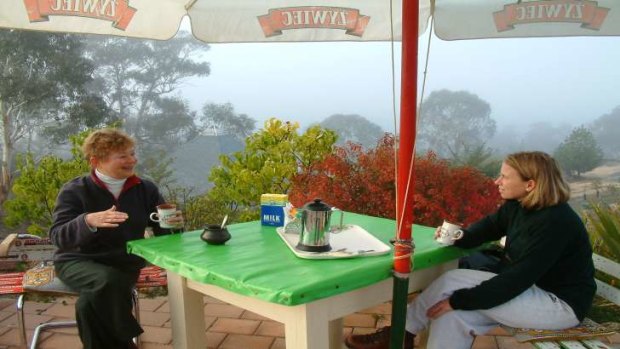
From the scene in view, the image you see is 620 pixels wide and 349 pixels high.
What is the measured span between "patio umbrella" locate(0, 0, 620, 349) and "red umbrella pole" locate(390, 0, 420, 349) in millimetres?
570

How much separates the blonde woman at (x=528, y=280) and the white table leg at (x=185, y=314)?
938 millimetres

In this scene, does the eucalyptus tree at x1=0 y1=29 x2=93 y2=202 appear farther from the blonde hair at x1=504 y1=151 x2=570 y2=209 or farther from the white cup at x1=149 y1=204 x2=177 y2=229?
the blonde hair at x1=504 y1=151 x2=570 y2=209

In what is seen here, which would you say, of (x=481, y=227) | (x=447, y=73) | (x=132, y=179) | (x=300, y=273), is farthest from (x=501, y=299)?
(x=447, y=73)

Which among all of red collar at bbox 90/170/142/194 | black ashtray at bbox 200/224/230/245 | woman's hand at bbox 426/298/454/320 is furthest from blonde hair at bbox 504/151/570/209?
red collar at bbox 90/170/142/194

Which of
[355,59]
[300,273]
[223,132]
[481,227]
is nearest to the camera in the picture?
[300,273]

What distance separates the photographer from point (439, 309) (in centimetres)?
202

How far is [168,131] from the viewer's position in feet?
26.5

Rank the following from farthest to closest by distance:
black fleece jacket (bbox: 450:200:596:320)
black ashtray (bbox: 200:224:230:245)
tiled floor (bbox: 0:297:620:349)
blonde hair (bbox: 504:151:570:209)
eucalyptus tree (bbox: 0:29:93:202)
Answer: eucalyptus tree (bbox: 0:29:93:202) → tiled floor (bbox: 0:297:620:349) → black ashtray (bbox: 200:224:230:245) → blonde hair (bbox: 504:151:570:209) → black fleece jacket (bbox: 450:200:596:320)

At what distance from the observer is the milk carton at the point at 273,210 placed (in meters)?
2.57

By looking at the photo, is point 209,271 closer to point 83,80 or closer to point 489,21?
point 489,21

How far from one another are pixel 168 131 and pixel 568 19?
6.59 metres

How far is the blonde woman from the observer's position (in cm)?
194

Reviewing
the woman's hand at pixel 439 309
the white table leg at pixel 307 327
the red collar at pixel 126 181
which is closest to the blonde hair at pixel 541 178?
the woman's hand at pixel 439 309

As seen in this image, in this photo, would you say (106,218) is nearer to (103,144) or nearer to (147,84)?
(103,144)
